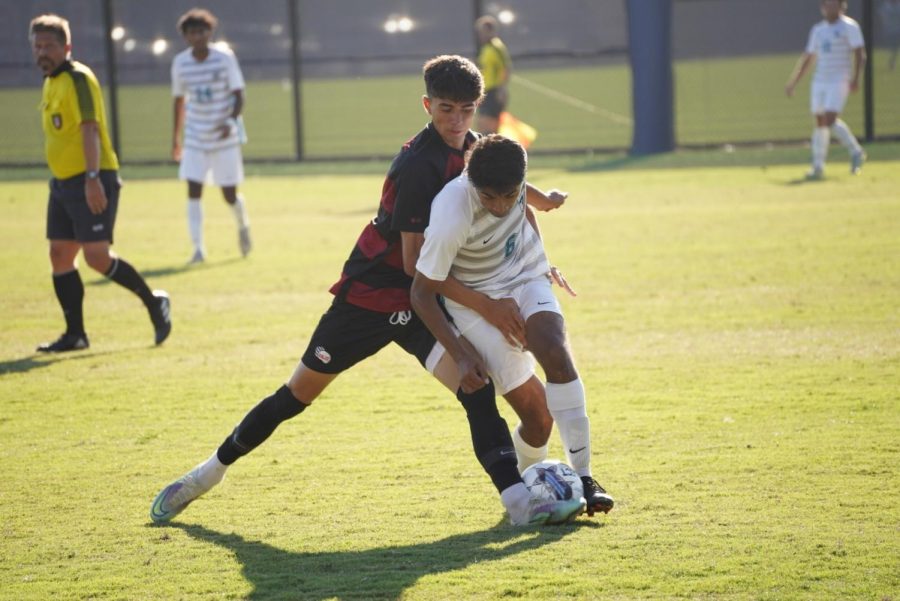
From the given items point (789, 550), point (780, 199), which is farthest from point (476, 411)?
point (780, 199)

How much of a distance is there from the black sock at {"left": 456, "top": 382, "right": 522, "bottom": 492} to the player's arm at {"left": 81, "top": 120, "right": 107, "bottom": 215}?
4.48 metres

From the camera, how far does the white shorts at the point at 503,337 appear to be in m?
5.34

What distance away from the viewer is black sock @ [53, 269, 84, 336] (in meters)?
9.25

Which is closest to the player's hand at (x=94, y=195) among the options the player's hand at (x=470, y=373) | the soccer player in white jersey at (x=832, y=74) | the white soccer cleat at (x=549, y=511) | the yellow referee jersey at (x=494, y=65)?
the player's hand at (x=470, y=373)

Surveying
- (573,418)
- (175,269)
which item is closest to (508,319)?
(573,418)

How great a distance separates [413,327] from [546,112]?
29.3 metres

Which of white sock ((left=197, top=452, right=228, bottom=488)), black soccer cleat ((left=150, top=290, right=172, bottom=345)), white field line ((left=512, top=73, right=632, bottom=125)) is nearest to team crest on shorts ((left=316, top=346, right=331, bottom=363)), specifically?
white sock ((left=197, top=452, right=228, bottom=488))

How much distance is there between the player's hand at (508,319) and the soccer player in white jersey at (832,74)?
12.8 meters

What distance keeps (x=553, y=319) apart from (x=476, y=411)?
0.47 m

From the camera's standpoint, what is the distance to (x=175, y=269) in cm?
1266

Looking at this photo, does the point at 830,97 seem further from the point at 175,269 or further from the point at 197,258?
the point at 175,269

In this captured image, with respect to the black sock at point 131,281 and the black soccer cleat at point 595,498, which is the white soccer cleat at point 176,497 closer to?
the black soccer cleat at point 595,498

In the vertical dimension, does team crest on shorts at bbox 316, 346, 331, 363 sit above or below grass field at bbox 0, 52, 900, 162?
above

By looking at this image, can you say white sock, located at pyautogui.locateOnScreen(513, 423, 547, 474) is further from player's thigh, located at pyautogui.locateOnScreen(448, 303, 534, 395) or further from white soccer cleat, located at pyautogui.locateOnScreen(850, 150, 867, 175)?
white soccer cleat, located at pyautogui.locateOnScreen(850, 150, 867, 175)
